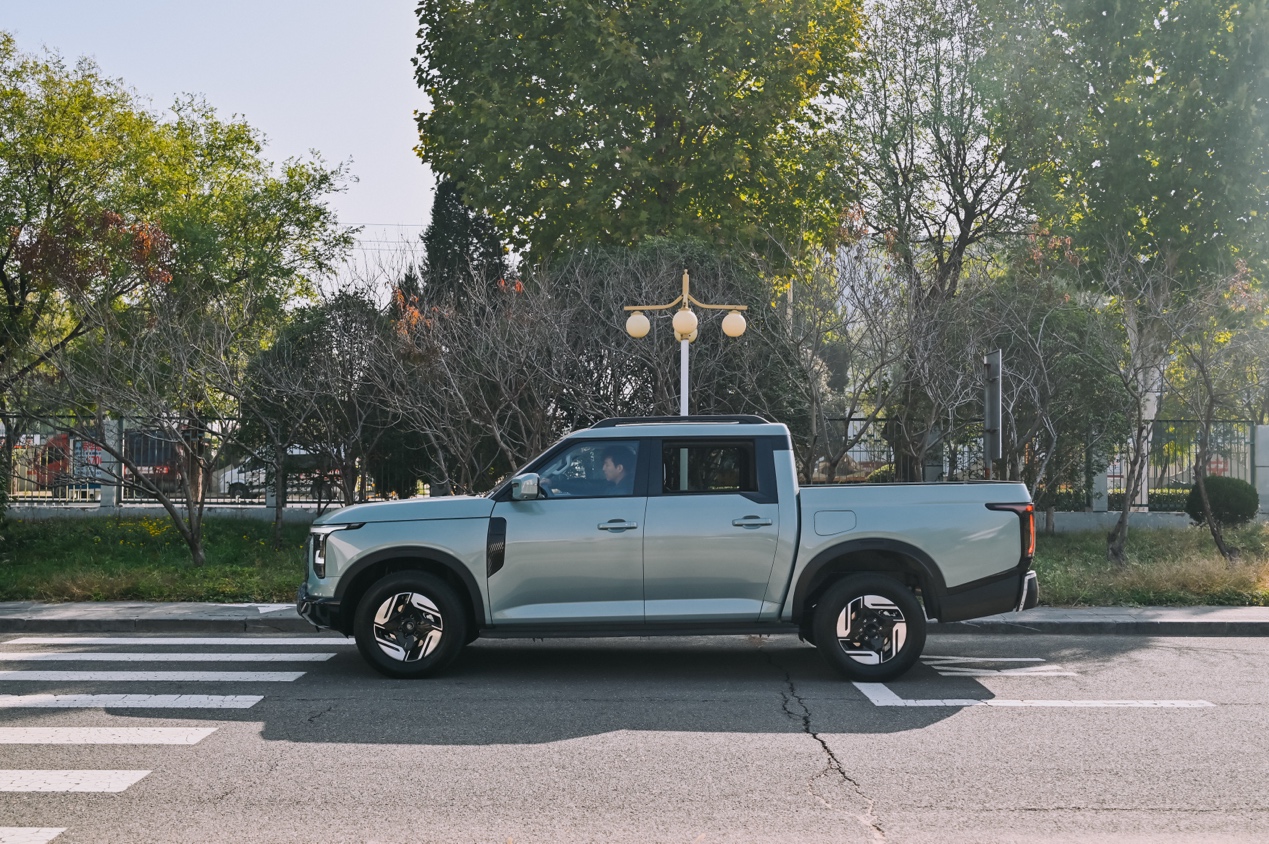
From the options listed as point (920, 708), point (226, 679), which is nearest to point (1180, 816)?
point (920, 708)

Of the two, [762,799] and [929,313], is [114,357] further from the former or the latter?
[762,799]

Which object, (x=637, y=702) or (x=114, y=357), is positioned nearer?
(x=637, y=702)

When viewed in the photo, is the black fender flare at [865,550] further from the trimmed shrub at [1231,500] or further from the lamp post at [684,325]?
the trimmed shrub at [1231,500]

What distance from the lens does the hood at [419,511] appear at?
912cm

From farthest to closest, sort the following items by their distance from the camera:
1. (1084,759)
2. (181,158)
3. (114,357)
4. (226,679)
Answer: (181,158) < (114,357) < (226,679) < (1084,759)

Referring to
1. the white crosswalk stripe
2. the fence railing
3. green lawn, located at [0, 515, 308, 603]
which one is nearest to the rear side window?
the white crosswalk stripe

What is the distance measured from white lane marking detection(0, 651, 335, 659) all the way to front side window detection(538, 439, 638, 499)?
108 inches

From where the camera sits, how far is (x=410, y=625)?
29.9 feet

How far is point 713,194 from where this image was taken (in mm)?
25703

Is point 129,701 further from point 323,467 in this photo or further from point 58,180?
point 58,180

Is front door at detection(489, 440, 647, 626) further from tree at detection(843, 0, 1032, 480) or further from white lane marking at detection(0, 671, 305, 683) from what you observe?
tree at detection(843, 0, 1032, 480)

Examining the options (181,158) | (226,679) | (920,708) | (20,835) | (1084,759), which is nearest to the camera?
(20,835)

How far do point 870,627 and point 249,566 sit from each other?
37.6ft

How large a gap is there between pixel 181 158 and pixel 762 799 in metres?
28.3
